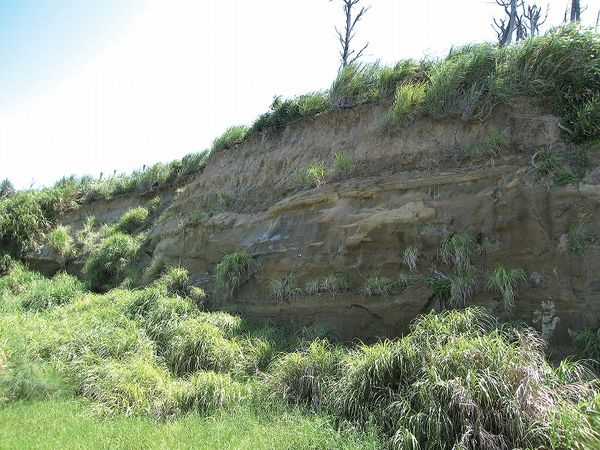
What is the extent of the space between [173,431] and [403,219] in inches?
196

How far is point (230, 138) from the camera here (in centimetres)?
1416

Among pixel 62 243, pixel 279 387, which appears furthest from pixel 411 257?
A: pixel 62 243

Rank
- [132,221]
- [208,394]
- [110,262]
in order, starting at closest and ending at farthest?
[208,394] → [110,262] → [132,221]

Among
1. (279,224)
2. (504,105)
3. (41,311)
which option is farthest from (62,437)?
(504,105)

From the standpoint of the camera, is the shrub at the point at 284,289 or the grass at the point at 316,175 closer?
the shrub at the point at 284,289

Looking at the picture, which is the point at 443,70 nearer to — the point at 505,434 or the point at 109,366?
the point at 505,434

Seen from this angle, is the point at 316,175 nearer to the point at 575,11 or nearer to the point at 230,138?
the point at 230,138

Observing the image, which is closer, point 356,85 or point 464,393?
point 464,393

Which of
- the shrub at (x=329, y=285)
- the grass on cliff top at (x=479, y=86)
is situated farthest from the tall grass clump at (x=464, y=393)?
the grass on cliff top at (x=479, y=86)

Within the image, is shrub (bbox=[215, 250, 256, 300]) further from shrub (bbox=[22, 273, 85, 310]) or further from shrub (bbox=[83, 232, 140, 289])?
shrub (bbox=[22, 273, 85, 310])

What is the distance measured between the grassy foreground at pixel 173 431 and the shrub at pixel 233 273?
3953mm

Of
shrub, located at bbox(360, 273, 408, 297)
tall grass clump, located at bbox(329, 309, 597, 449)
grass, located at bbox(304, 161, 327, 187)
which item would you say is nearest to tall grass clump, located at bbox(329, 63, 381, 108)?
grass, located at bbox(304, 161, 327, 187)

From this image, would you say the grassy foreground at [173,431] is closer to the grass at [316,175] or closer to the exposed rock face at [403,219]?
the exposed rock face at [403,219]

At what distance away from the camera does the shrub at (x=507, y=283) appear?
6.80 metres
